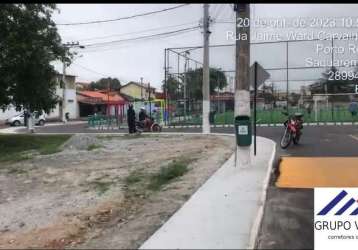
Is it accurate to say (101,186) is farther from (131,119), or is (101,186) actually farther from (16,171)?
(131,119)

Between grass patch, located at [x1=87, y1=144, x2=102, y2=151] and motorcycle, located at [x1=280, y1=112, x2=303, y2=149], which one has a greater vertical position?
motorcycle, located at [x1=280, y1=112, x2=303, y2=149]

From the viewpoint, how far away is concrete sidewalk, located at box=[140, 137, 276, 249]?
25.1 feet

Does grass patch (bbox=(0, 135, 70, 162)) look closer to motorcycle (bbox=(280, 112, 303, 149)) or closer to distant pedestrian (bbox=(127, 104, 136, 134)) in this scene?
distant pedestrian (bbox=(127, 104, 136, 134))

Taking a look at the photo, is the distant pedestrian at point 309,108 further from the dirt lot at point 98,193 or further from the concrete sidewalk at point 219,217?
the concrete sidewalk at point 219,217

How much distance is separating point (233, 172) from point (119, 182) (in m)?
2.74

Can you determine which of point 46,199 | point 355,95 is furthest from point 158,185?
point 355,95

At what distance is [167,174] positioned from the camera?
48.9 feet

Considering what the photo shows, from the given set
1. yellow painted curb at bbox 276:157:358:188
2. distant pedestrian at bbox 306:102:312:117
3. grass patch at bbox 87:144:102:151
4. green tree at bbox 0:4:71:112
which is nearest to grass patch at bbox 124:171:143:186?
yellow painted curb at bbox 276:157:358:188

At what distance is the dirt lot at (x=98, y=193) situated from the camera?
30.9ft

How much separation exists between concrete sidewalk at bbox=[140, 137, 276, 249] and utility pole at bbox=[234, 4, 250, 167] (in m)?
1.51

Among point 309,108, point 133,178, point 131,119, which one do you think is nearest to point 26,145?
point 131,119

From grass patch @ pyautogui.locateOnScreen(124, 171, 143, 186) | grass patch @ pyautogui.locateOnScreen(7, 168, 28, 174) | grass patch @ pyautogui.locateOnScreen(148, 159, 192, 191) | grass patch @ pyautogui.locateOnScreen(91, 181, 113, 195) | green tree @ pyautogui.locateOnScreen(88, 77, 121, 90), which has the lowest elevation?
grass patch @ pyautogui.locateOnScreen(7, 168, 28, 174)

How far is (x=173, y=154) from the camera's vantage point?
2017 cm

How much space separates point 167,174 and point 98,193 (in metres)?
2.17
